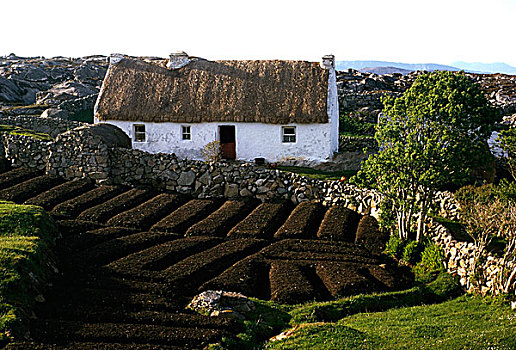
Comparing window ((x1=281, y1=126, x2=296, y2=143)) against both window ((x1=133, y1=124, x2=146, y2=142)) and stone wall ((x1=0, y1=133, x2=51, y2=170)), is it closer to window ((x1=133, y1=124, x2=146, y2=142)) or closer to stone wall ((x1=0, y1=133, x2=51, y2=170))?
window ((x1=133, y1=124, x2=146, y2=142))

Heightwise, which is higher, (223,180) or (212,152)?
(212,152)

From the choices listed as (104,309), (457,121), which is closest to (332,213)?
(457,121)

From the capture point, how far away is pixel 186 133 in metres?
32.9

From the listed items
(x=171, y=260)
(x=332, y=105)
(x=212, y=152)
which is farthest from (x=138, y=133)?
(x=171, y=260)

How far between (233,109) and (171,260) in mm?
15356

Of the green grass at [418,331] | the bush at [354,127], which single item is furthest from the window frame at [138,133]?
the green grass at [418,331]

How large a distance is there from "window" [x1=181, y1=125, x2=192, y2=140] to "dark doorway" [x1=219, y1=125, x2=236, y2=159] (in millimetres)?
2101

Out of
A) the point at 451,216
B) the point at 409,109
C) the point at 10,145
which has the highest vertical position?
the point at 409,109

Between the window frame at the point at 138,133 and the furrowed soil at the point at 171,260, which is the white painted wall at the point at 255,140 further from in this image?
the furrowed soil at the point at 171,260

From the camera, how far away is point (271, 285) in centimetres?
1688

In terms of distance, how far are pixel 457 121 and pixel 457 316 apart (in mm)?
10204

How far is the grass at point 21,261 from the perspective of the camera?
12.7 m

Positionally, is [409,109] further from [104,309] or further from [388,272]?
[104,309]

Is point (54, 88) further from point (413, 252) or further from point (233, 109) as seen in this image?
point (413, 252)
